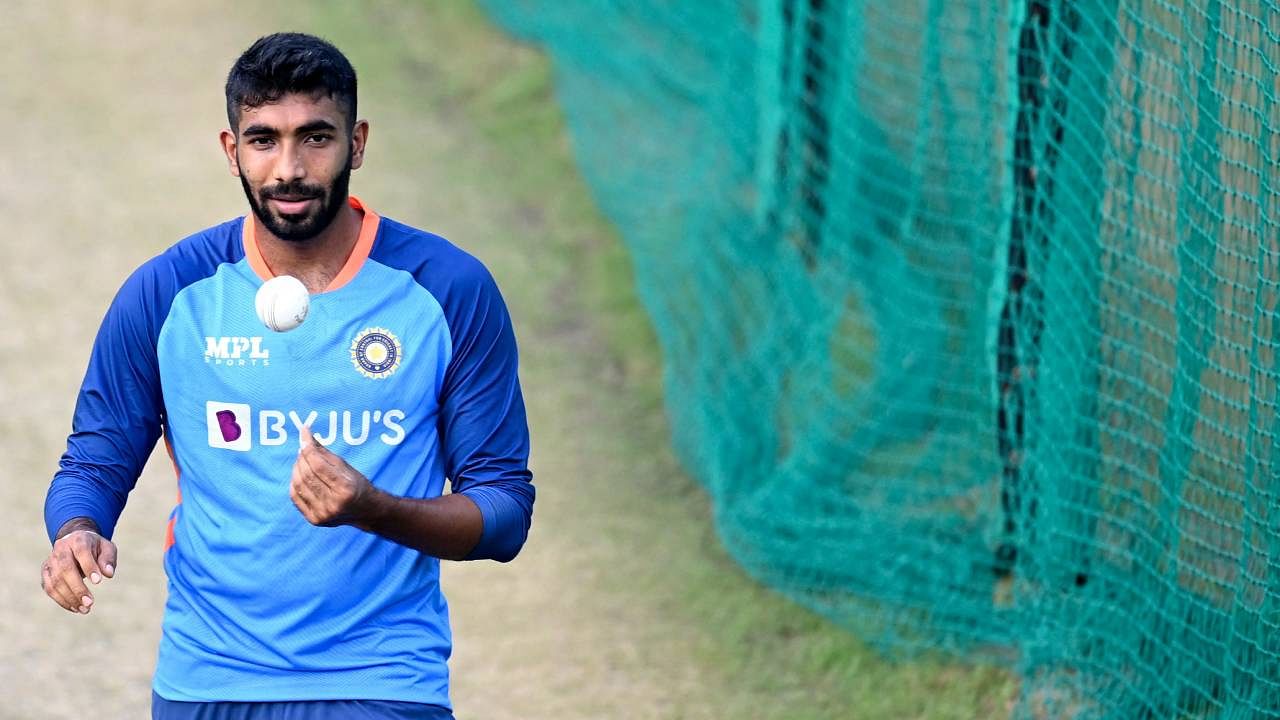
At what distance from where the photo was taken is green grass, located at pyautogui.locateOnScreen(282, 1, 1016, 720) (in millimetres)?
5383

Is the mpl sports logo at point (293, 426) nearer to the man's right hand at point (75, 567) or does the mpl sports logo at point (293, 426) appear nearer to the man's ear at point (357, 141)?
the man's right hand at point (75, 567)

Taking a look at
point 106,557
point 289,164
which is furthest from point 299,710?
point 289,164

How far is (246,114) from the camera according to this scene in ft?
10.4

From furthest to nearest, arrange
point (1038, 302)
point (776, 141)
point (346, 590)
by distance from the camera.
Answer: point (776, 141)
point (1038, 302)
point (346, 590)

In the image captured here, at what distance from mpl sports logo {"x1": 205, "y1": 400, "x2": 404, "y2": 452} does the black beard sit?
12.7 inches

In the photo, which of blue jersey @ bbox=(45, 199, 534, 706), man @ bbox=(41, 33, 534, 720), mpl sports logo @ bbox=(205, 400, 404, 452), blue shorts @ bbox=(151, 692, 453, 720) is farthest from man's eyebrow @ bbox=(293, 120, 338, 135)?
blue shorts @ bbox=(151, 692, 453, 720)

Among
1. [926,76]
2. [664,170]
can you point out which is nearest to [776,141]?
[664,170]

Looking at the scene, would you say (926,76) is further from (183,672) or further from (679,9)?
(183,672)

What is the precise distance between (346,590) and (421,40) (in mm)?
8413

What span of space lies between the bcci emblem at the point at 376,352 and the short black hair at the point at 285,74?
0.39m

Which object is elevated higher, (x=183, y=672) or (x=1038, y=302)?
(x=1038, y=302)

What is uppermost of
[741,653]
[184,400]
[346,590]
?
[184,400]

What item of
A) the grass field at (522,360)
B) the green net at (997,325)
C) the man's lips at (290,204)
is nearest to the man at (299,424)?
the man's lips at (290,204)

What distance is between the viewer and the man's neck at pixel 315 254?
10.6 feet
